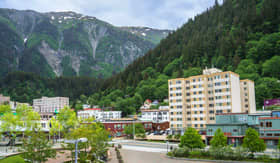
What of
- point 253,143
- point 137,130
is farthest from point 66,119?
point 253,143

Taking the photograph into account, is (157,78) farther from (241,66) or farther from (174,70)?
(241,66)

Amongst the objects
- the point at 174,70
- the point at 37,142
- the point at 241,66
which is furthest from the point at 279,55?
the point at 37,142

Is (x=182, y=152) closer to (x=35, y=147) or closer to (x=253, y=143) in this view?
(x=253, y=143)

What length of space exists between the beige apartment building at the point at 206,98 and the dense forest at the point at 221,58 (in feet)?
74.2

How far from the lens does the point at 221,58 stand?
467 feet

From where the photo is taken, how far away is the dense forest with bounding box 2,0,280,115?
117113mm

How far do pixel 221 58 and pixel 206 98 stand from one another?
228 ft

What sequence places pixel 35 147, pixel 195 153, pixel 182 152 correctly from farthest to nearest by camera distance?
pixel 182 152 < pixel 195 153 < pixel 35 147

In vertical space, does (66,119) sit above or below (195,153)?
above

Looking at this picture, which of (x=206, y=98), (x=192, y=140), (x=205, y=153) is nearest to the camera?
(x=205, y=153)

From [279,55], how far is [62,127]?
103 metres

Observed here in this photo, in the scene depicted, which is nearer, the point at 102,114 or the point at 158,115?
the point at 158,115

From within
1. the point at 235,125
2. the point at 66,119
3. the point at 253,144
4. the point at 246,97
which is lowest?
the point at 253,144

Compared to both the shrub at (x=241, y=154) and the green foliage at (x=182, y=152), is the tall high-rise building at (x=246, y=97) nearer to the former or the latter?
the green foliage at (x=182, y=152)
